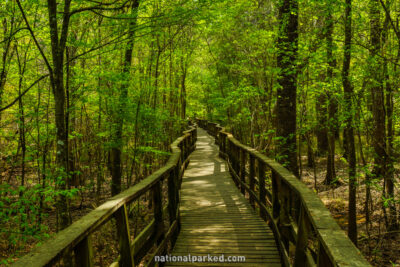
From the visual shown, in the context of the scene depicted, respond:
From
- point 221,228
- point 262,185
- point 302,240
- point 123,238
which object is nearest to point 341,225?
point 262,185

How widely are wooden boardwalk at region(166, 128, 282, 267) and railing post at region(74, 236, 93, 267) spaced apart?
79.6 inches

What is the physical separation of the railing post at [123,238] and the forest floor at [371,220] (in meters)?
4.69

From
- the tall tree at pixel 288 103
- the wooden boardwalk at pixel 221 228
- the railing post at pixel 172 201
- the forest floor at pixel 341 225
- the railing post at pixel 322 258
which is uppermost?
the tall tree at pixel 288 103

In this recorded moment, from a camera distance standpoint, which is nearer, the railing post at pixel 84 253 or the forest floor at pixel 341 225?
the railing post at pixel 84 253

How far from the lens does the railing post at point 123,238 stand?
2.53 m

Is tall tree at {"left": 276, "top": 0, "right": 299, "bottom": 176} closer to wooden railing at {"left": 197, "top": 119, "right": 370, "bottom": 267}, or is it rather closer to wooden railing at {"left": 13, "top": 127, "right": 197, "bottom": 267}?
wooden railing at {"left": 197, "top": 119, "right": 370, "bottom": 267}

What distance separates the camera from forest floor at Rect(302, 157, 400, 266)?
20.0 ft

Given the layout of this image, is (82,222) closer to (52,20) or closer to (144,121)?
(52,20)

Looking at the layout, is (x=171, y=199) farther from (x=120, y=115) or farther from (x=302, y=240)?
(x=120, y=115)

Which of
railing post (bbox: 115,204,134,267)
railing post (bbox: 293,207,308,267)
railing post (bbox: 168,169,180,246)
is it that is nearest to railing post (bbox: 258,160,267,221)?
railing post (bbox: 168,169,180,246)

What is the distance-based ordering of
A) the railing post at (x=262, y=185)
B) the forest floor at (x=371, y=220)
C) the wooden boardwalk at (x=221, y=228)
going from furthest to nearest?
1. the forest floor at (x=371, y=220)
2. the railing post at (x=262, y=185)
3. the wooden boardwalk at (x=221, y=228)

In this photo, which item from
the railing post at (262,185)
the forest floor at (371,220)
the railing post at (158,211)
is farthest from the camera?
the forest floor at (371,220)

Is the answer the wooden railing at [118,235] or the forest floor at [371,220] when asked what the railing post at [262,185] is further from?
the forest floor at [371,220]

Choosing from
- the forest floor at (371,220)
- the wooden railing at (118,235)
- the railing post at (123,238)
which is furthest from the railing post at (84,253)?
the forest floor at (371,220)
